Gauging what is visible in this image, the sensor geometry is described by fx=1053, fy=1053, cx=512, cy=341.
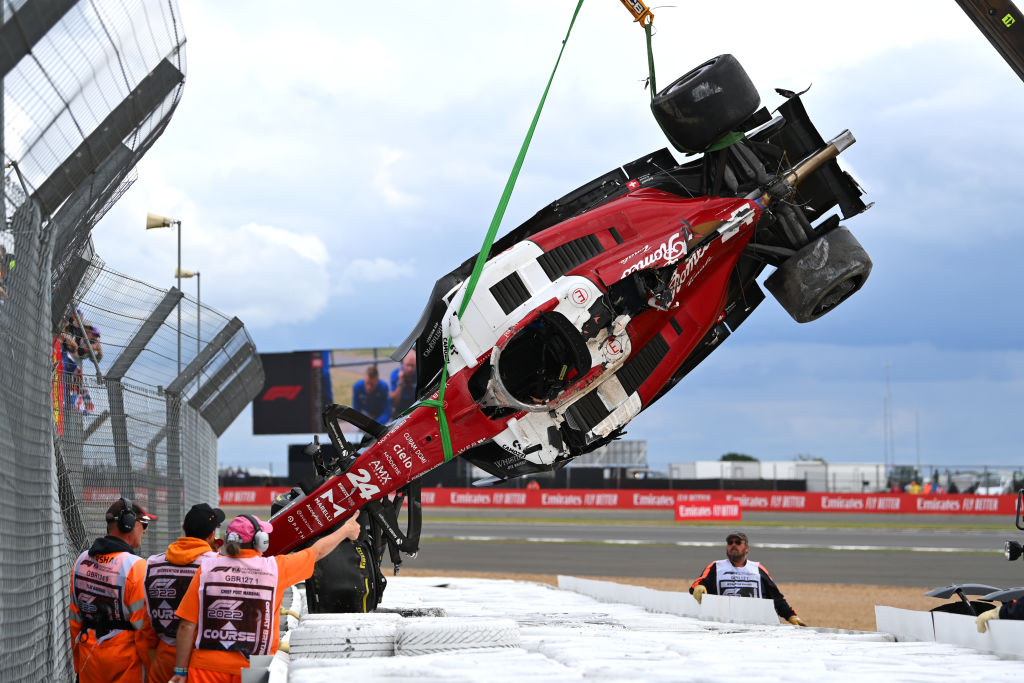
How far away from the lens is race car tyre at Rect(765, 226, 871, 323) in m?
9.92

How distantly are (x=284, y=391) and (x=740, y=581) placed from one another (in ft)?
167

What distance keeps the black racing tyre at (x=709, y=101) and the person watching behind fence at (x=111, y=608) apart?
19.5 ft

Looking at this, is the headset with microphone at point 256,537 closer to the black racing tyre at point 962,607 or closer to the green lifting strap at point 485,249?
the green lifting strap at point 485,249

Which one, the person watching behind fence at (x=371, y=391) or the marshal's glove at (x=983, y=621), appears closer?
the marshal's glove at (x=983, y=621)

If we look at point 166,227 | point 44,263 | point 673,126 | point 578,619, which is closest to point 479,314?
point 673,126

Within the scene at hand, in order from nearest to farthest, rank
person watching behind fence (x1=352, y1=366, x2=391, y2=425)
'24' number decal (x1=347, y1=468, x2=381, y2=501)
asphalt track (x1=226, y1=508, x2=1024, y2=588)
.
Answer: '24' number decal (x1=347, y1=468, x2=381, y2=501) < asphalt track (x1=226, y1=508, x2=1024, y2=588) < person watching behind fence (x1=352, y1=366, x2=391, y2=425)

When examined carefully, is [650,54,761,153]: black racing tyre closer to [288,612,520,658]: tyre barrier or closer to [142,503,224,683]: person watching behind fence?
[288,612,520,658]: tyre barrier

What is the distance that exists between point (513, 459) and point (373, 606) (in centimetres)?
185

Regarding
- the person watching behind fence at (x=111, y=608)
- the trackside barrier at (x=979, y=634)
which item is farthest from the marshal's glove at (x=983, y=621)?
the person watching behind fence at (x=111, y=608)

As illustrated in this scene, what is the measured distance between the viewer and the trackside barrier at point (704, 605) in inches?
395

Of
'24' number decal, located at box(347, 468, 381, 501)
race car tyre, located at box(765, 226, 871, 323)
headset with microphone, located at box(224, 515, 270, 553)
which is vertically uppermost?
race car tyre, located at box(765, 226, 871, 323)

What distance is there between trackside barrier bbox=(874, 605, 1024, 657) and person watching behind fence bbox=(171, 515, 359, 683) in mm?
4673

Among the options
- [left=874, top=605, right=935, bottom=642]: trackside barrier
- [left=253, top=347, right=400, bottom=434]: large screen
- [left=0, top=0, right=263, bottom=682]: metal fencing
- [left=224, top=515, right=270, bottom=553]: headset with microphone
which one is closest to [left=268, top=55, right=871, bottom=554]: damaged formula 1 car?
[left=0, top=0, right=263, bottom=682]: metal fencing

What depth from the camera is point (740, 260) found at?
10.4 metres
